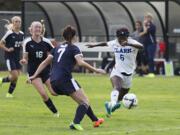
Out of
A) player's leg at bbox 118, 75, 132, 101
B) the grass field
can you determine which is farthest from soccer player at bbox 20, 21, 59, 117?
player's leg at bbox 118, 75, 132, 101

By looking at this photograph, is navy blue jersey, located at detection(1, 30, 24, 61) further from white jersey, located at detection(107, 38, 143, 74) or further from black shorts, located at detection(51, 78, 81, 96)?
black shorts, located at detection(51, 78, 81, 96)

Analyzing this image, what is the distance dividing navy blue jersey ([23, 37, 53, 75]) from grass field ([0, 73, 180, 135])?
112 cm

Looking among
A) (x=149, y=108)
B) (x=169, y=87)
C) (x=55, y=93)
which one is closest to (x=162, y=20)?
(x=169, y=87)

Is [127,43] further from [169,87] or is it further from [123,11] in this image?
[123,11]

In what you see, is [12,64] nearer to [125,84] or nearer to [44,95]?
[44,95]

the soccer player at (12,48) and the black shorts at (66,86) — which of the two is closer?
the black shorts at (66,86)

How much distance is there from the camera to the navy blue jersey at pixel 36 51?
61.2 feet

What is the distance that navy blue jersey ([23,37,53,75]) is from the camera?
1866 cm

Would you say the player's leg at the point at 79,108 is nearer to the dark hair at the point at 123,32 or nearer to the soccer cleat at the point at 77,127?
the soccer cleat at the point at 77,127

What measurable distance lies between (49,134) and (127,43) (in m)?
4.10

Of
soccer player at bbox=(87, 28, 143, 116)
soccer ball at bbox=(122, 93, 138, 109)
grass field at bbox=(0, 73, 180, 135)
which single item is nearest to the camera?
grass field at bbox=(0, 73, 180, 135)

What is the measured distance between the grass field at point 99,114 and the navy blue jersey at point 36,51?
112 cm

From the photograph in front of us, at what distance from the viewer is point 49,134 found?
14.4m

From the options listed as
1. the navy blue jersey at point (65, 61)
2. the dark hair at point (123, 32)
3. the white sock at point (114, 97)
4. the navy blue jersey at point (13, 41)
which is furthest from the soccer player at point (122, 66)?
the navy blue jersey at point (13, 41)
